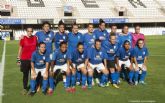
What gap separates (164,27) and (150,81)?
3712 cm

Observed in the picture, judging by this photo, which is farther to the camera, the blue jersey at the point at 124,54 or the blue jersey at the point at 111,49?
the blue jersey at the point at 124,54

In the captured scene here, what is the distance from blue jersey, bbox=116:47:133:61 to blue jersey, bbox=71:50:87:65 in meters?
1.20

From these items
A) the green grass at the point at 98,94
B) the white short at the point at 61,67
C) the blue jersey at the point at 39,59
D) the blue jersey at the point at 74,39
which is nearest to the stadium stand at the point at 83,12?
the blue jersey at the point at 74,39

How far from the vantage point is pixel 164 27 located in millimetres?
46594

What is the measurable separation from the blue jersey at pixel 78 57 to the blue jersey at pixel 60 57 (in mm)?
299

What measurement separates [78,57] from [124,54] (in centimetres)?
159

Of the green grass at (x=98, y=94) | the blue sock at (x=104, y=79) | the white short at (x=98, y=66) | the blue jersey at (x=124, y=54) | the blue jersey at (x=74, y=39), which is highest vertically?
the blue jersey at (x=74, y=39)

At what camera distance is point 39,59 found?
9.26 meters

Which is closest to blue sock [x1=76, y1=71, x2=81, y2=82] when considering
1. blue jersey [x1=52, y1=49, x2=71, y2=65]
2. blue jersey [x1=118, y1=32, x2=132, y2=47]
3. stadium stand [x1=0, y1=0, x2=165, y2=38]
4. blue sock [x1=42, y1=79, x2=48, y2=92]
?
blue jersey [x1=52, y1=49, x2=71, y2=65]

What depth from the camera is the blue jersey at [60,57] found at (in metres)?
9.74

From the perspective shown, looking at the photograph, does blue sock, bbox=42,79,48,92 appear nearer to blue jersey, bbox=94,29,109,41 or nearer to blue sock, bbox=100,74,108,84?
blue sock, bbox=100,74,108,84

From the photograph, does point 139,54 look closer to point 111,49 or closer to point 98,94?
point 111,49

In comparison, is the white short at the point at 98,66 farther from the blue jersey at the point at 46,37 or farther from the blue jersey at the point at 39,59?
the blue jersey at the point at 39,59

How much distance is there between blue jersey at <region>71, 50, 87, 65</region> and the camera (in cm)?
1006
